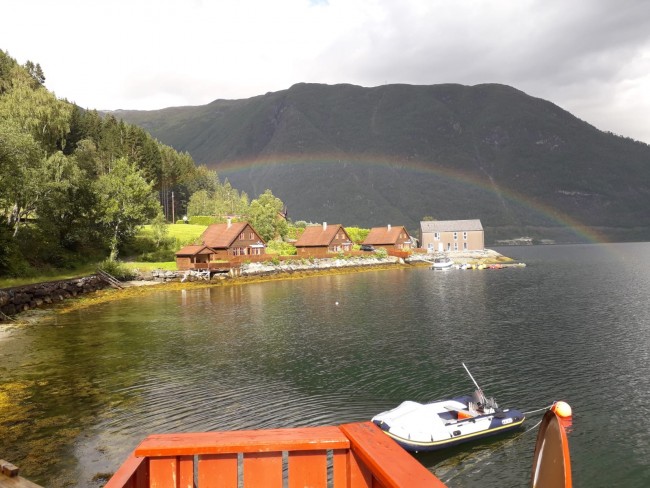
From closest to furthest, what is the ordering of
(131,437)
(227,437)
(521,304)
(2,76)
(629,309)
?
(227,437) < (131,437) < (629,309) < (521,304) < (2,76)

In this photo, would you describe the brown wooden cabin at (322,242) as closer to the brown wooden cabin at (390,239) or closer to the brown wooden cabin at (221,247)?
the brown wooden cabin at (221,247)

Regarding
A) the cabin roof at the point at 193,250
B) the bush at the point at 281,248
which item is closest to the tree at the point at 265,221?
the bush at the point at 281,248

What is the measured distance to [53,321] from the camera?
45.8 m

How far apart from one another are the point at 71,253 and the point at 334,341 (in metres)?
57.1

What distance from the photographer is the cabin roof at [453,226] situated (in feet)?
524

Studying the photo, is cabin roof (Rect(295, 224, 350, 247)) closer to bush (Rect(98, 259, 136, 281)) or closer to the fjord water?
bush (Rect(98, 259, 136, 281))

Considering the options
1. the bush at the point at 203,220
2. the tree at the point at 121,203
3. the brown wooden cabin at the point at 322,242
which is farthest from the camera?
the bush at the point at 203,220

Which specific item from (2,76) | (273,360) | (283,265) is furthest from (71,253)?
(273,360)

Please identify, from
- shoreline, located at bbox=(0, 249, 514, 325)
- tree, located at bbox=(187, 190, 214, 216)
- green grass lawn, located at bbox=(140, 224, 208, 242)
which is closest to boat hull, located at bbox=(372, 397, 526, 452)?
shoreline, located at bbox=(0, 249, 514, 325)

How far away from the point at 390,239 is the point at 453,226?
1347 inches

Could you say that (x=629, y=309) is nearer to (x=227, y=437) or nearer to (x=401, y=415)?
(x=401, y=415)

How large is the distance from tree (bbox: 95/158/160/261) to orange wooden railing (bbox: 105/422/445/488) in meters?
81.5

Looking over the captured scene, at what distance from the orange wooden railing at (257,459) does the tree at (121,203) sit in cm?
8154

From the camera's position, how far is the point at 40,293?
5578cm
